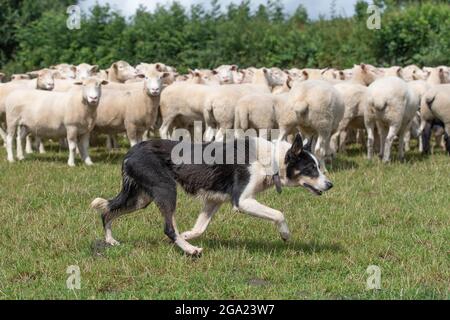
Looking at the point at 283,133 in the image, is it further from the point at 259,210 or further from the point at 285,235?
the point at 259,210

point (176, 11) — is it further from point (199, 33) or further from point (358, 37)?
point (358, 37)

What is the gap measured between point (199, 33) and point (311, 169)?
23486mm

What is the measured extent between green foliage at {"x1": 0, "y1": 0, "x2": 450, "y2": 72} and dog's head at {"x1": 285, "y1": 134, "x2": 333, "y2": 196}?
20.7m

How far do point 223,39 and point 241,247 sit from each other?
75.5 feet

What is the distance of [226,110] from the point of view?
13211 mm

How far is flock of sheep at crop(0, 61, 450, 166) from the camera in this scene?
38.6 feet

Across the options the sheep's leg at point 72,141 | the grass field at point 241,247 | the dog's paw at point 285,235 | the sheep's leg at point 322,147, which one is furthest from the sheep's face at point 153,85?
the dog's paw at point 285,235

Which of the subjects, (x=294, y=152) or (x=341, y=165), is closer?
(x=294, y=152)

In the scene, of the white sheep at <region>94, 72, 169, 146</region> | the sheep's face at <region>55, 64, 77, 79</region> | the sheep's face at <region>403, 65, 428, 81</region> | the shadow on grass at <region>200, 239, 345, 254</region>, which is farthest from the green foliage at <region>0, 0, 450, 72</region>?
the shadow on grass at <region>200, 239, 345, 254</region>

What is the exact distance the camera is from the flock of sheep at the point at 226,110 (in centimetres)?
1177

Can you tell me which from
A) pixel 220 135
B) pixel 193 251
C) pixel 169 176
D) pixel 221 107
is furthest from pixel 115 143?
pixel 193 251

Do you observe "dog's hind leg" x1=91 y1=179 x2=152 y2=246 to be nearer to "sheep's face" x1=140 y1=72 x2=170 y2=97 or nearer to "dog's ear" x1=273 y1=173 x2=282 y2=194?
"dog's ear" x1=273 y1=173 x2=282 y2=194

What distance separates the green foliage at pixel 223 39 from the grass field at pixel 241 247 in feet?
56.8
